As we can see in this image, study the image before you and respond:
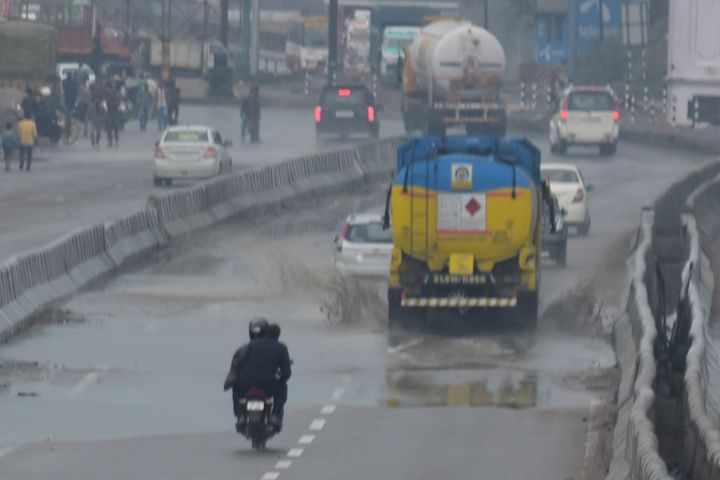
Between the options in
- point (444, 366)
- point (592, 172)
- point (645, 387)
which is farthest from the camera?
point (592, 172)

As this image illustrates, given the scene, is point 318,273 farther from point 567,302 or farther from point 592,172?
point 592,172

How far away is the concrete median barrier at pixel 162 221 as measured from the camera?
2845 cm

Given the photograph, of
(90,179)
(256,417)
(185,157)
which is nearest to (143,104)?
(90,179)

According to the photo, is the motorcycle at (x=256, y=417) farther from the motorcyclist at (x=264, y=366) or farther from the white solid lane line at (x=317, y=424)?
the white solid lane line at (x=317, y=424)

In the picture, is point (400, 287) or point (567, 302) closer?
point (400, 287)

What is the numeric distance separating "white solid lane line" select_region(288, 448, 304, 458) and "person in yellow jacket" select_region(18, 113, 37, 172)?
32.5 metres

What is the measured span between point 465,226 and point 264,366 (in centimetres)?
972

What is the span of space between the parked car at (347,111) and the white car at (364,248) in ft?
106

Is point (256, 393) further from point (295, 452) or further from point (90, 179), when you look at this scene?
point (90, 179)

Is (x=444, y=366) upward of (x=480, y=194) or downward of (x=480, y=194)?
downward

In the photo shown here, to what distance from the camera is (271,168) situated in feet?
152

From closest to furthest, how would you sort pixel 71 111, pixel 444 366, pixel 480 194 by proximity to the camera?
1. pixel 444 366
2. pixel 480 194
3. pixel 71 111

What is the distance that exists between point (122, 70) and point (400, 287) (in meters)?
54.8

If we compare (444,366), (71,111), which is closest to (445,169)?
(444,366)
